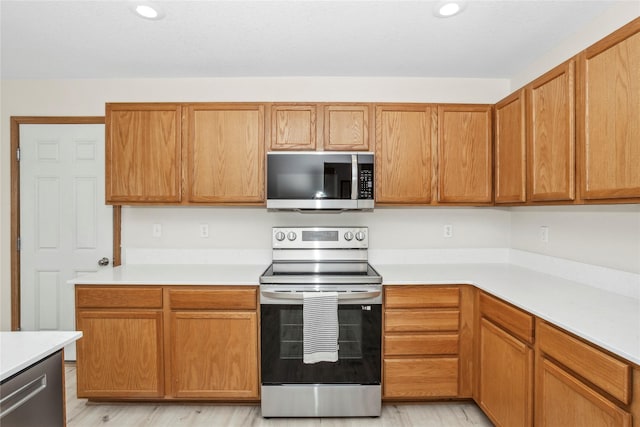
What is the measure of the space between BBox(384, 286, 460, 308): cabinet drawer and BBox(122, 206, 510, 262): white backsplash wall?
2.15 feet

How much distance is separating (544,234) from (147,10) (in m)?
2.92

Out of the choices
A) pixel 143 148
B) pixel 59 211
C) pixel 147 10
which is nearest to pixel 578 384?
pixel 147 10

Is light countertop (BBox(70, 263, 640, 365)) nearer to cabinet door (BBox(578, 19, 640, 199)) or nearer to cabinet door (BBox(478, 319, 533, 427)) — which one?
cabinet door (BBox(478, 319, 533, 427))

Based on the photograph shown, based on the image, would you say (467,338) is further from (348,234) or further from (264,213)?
(264,213)

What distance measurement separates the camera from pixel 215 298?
217 centimetres

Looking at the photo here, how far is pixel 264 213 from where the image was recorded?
279 centimetres

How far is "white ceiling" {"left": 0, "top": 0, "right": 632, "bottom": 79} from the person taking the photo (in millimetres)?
1832

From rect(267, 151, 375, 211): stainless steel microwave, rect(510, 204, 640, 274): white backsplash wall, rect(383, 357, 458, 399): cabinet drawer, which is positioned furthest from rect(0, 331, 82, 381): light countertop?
rect(510, 204, 640, 274): white backsplash wall

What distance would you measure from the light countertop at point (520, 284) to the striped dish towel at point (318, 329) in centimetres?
40

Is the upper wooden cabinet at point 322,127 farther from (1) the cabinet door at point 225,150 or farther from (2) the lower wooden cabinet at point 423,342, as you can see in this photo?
(2) the lower wooden cabinet at point 423,342

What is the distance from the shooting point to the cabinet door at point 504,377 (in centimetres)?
160

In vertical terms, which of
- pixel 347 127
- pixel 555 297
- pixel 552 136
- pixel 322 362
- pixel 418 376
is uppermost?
pixel 347 127

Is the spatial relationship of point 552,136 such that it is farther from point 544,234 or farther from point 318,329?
point 318,329

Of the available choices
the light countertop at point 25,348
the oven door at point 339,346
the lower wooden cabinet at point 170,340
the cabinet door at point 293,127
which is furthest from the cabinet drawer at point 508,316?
the light countertop at point 25,348
